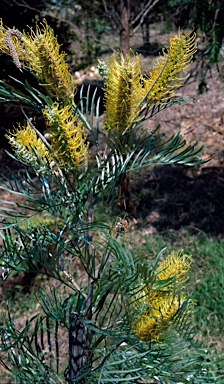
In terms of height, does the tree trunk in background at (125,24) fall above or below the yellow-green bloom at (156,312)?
above

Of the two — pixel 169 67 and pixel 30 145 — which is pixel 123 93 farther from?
pixel 30 145

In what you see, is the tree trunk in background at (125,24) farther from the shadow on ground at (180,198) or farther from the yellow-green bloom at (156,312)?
the yellow-green bloom at (156,312)

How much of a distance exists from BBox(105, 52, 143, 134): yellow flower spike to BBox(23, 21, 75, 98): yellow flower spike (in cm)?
8

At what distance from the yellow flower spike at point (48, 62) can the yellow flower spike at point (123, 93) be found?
8 centimetres

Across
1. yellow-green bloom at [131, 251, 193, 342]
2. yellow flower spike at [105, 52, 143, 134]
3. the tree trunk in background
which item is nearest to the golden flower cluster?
yellow flower spike at [105, 52, 143, 134]

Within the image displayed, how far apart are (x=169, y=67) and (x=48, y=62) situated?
0.76 feet

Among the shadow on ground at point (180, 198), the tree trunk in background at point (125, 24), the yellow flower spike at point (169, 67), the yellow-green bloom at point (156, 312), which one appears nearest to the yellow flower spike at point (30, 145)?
the yellow flower spike at point (169, 67)

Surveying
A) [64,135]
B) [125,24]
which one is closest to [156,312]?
[64,135]

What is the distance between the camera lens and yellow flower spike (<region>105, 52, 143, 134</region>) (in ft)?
2.86

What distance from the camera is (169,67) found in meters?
0.89

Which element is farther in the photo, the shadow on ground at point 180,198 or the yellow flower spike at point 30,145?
the shadow on ground at point 180,198

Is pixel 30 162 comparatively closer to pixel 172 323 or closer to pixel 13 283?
pixel 172 323

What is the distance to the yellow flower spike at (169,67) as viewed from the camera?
879 mm

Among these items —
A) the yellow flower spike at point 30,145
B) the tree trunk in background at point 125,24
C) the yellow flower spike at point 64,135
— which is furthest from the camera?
the tree trunk in background at point 125,24
